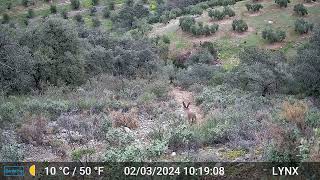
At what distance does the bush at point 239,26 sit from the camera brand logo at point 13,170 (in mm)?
34966

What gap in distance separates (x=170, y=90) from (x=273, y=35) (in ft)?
62.3

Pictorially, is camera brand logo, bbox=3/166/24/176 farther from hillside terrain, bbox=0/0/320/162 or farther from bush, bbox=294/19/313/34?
bush, bbox=294/19/313/34

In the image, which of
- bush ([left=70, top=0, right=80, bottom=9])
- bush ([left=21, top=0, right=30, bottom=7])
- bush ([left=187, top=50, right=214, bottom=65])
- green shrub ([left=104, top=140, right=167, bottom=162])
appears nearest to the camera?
green shrub ([left=104, top=140, right=167, bottom=162])

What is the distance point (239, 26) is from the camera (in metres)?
39.9

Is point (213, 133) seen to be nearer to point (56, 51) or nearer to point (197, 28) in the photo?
point (56, 51)

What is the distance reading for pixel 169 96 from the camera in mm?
19609

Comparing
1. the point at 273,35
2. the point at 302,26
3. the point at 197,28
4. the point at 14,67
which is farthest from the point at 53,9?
the point at 14,67

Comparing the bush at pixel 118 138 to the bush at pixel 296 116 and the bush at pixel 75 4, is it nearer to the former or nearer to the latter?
the bush at pixel 296 116

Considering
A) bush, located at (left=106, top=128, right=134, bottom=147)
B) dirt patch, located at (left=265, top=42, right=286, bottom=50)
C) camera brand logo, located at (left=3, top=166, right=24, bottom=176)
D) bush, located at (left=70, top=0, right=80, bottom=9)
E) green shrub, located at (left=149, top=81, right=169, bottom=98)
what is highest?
camera brand logo, located at (left=3, top=166, right=24, bottom=176)

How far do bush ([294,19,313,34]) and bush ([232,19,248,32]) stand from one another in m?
5.09

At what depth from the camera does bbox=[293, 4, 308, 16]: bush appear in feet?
134

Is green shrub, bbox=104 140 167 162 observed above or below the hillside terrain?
above
